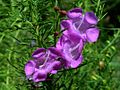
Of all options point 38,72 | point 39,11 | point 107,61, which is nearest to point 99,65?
point 107,61

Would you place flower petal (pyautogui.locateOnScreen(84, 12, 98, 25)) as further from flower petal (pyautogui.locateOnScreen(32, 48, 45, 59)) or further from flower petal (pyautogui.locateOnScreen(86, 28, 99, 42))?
flower petal (pyautogui.locateOnScreen(32, 48, 45, 59))

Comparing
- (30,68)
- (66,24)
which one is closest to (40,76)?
(30,68)

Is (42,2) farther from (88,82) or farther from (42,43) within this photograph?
(88,82)

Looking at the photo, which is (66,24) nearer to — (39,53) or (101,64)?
(39,53)

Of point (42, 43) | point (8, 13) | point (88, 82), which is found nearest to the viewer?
point (42, 43)

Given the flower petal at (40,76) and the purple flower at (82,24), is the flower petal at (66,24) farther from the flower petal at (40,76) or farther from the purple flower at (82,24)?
the flower petal at (40,76)

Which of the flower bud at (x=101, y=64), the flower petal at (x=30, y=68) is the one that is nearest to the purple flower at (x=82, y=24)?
the flower petal at (x=30, y=68)
